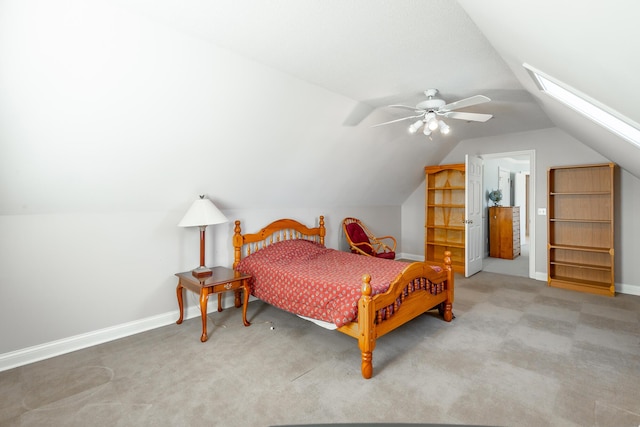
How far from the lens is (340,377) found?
2404 mm

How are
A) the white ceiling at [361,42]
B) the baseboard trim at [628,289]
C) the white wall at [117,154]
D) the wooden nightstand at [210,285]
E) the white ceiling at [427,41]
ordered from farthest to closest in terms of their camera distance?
the baseboard trim at [628,289]
the wooden nightstand at [210,285]
the white wall at [117,154]
the white ceiling at [361,42]
the white ceiling at [427,41]

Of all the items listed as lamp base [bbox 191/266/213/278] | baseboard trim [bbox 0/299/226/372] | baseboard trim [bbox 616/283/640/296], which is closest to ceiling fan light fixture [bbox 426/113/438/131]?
lamp base [bbox 191/266/213/278]

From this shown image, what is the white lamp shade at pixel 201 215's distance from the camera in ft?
10.5

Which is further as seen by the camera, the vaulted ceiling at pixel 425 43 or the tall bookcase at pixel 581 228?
the tall bookcase at pixel 581 228

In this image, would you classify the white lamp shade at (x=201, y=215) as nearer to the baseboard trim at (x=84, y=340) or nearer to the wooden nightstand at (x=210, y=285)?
the wooden nightstand at (x=210, y=285)

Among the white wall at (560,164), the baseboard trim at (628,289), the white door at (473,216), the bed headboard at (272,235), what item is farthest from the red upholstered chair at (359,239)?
the baseboard trim at (628,289)

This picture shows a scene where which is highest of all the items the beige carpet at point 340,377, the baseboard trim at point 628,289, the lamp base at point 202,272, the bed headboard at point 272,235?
the bed headboard at point 272,235

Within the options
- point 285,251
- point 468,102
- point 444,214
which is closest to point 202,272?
point 285,251

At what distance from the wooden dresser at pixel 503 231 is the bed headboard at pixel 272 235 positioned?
14.1 feet

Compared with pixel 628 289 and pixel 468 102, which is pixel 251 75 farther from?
pixel 628 289

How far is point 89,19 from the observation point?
6.27ft

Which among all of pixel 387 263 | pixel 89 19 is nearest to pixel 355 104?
pixel 387 263

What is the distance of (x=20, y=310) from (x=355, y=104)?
377 centimetres

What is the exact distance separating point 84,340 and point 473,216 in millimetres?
5633
